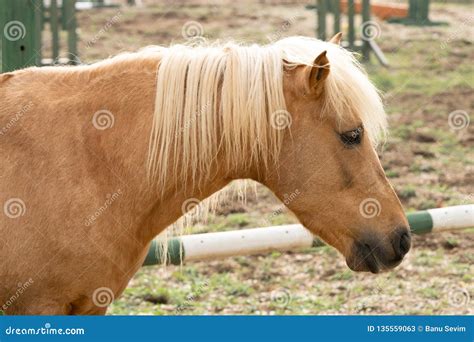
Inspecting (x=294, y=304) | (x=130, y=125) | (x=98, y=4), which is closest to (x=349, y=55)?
(x=130, y=125)

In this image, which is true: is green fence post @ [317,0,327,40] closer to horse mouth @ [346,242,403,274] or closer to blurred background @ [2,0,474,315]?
blurred background @ [2,0,474,315]

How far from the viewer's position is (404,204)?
26.0 feet

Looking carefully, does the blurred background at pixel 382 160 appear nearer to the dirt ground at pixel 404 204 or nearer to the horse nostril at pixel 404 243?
the dirt ground at pixel 404 204

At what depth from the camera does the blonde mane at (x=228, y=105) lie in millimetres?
3838

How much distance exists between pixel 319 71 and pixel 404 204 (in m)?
4.35

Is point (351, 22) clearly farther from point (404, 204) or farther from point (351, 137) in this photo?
point (351, 137)

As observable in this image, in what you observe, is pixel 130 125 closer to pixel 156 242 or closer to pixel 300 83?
pixel 300 83

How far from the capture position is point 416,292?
632 centimetres

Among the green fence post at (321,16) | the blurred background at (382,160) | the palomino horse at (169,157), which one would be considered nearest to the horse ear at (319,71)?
the palomino horse at (169,157)

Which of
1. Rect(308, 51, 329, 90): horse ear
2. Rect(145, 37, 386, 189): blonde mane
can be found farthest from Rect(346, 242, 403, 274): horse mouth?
Rect(308, 51, 329, 90): horse ear

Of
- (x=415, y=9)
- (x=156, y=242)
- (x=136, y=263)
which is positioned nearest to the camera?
(x=136, y=263)

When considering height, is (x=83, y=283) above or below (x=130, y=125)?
below

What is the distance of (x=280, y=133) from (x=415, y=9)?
1175 cm

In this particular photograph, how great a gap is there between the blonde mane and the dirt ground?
0.85 m
